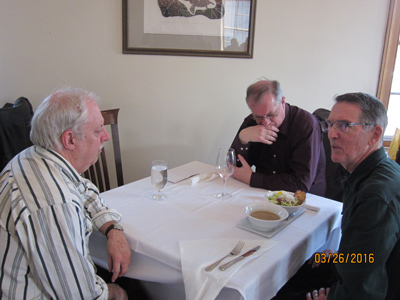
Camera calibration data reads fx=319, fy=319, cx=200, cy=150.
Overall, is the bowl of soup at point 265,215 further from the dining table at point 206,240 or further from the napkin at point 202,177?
the napkin at point 202,177

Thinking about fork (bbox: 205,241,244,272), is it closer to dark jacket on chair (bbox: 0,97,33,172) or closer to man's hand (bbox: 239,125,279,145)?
man's hand (bbox: 239,125,279,145)

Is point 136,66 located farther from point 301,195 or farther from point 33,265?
point 33,265

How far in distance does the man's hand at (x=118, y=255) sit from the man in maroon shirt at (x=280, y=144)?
28.5 inches

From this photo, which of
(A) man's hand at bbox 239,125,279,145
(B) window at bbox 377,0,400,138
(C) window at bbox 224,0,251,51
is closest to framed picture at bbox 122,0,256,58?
(C) window at bbox 224,0,251,51

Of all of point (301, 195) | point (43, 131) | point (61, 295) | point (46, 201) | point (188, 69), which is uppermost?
point (188, 69)

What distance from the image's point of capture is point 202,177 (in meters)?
1.66

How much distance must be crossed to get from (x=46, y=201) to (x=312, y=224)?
926 millimetres

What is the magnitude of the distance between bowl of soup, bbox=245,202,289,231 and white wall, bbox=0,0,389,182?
60.0 inches

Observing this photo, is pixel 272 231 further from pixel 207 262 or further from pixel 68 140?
pixel 68 140

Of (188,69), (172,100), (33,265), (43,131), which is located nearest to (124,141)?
(172,100)

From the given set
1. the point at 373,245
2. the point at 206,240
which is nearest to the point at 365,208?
the point at 373,245

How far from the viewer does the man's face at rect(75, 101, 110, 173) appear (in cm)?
106

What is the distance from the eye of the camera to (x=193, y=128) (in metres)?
2.70

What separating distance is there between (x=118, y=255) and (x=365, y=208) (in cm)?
80
